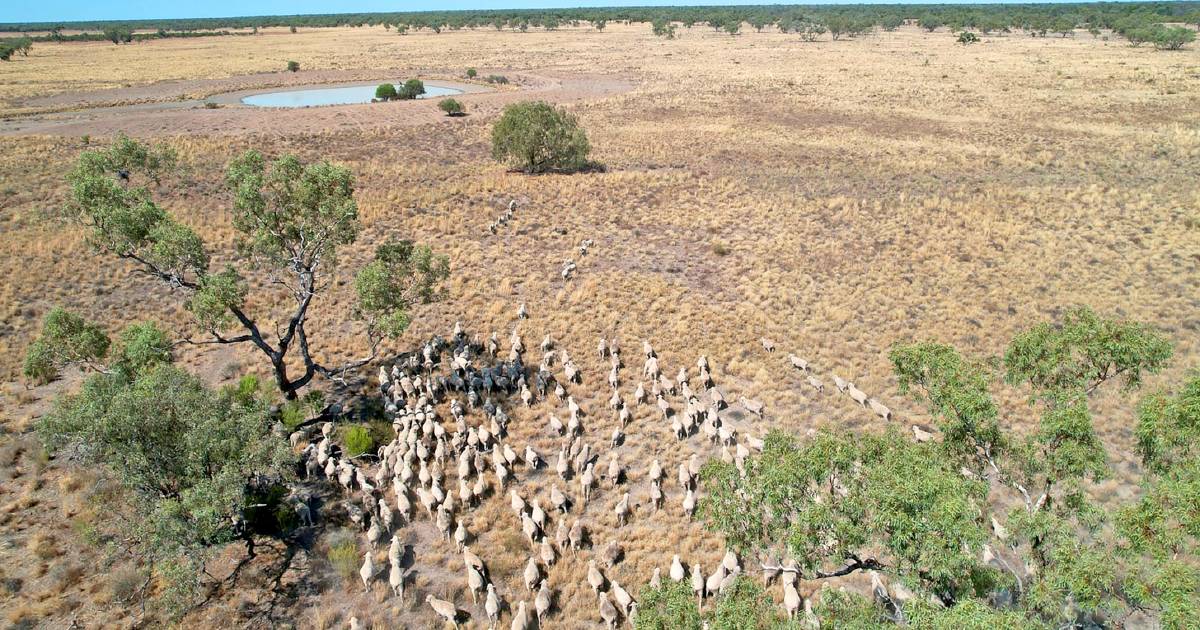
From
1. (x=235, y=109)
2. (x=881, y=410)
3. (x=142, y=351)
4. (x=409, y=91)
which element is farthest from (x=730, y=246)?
(x=235, y=109)

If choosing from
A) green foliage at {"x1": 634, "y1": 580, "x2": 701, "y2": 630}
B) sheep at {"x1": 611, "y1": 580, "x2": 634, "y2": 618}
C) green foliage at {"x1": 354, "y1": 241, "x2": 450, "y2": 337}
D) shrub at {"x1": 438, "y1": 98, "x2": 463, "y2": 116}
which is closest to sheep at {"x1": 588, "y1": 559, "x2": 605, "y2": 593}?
sheep at {"x1": 611, "y1": 580, "x2": 634, "y2": 618}

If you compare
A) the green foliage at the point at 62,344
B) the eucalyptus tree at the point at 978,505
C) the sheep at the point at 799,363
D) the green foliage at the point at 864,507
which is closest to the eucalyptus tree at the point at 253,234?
the green foliage at the point at 62,344

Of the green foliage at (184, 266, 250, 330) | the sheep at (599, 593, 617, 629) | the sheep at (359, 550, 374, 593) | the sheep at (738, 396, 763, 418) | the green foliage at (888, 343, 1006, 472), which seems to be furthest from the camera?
the sheep at (738, 396, 763, 418)

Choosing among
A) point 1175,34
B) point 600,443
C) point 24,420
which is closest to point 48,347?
point 24,420

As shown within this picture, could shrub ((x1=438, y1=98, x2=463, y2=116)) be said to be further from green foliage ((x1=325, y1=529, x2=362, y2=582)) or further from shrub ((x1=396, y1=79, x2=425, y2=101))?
green foliage ((x1=325, y1=529, x2=362, y2=582))

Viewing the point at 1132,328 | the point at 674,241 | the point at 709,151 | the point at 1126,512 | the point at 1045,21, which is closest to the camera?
the point at 1126,512

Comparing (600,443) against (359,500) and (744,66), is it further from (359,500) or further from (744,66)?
(744,66)

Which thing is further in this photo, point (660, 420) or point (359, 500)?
point (660, 420)
